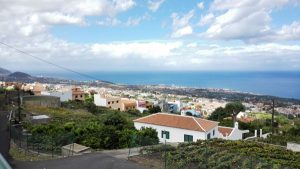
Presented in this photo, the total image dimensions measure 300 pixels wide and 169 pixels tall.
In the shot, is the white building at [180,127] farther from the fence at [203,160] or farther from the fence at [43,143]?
the fence at [43,143]

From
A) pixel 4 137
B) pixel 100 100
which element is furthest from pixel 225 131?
pixel 100 100

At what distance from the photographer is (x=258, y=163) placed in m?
17.1

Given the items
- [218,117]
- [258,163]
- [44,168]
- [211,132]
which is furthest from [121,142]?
[218,117]

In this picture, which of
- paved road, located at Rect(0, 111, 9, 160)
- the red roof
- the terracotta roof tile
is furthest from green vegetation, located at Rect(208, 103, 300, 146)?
paved road, located at Rect(0, 111, 9, 160)

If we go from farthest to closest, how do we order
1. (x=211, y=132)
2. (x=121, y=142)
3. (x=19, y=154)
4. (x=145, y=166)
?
(x=211, y=132) < (x=121, y=142) < (x=19, y=154) < (x=145, y=166)

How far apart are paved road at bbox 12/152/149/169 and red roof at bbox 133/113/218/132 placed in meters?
15.6

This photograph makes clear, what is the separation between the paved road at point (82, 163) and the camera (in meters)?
17.3

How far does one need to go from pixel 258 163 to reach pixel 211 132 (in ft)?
59.7

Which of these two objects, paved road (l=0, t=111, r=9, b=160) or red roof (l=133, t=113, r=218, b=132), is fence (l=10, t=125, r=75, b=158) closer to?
paved road (l=0, t=111, r=9, b=160)

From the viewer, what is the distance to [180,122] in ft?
114

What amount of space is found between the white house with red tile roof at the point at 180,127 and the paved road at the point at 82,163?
15422 mm

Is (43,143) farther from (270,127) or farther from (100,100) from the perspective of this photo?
(100,100)

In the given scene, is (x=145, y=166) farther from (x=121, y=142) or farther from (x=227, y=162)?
(x=121, y=142)

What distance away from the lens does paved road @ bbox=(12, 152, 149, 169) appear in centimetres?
1733
